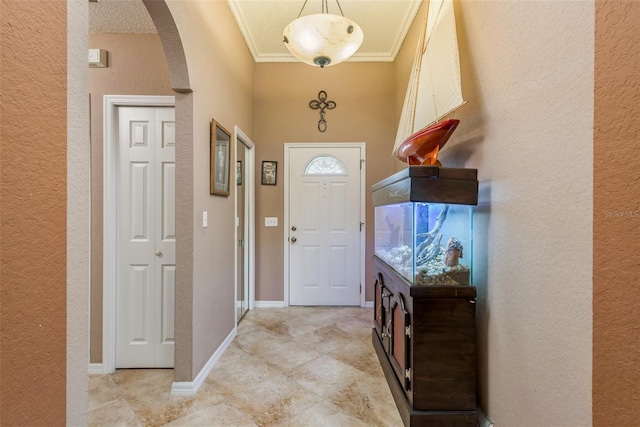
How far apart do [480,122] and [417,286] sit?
37.9 inches

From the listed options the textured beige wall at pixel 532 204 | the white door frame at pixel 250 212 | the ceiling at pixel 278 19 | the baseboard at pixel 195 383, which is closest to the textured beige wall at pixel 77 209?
the baseboard at pixel 195 383

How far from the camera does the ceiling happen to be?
205 centimetres

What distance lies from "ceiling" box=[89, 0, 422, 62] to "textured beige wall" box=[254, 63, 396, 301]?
0.22 metres

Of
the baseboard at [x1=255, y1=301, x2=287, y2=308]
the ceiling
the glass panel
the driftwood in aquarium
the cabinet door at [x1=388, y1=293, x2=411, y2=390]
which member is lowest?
the baseboard at [x1=255, y1=301, x2=287, y2=308]

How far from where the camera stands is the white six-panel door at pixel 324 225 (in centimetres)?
358

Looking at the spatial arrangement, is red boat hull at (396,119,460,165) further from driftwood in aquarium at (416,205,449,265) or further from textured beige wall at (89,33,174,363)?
textured beige wall at (89,33,174,363)

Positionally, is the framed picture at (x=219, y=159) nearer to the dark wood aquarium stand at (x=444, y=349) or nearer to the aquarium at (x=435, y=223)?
the aquarium at (x=435, y=223)

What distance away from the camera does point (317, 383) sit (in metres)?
2.01

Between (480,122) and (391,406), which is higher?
(480,122)

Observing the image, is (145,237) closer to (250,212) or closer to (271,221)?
(250,212)

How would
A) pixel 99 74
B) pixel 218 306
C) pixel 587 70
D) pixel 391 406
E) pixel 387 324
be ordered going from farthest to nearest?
1. pixel 218 306
2. pixel 99 74
3. pixel 387 324
4. pixel 391 406
5. pixel 587 70

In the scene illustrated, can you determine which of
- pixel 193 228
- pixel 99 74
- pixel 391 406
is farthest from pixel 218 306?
pixel 99 74

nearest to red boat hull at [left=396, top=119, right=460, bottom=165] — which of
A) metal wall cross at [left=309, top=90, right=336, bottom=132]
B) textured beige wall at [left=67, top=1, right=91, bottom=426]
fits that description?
textured beige wall at [left=67, top=1, right=91, bottom=426]

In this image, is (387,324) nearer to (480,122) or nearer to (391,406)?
(391,406)
